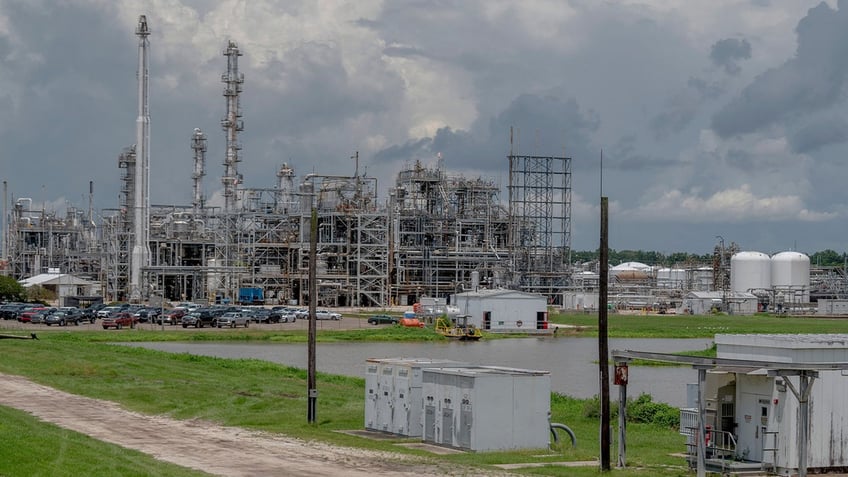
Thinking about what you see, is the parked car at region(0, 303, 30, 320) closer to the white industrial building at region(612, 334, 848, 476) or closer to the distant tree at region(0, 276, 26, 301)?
the distant tree at region(0, 276, 26, 301)

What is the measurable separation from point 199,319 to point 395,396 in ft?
230

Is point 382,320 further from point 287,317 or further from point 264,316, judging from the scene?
point 264,316

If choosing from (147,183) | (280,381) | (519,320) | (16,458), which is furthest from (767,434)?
(147,183)

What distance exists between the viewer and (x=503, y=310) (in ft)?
367

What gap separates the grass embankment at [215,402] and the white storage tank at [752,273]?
124201 mm

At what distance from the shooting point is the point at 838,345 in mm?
29281

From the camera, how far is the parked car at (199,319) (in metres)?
103

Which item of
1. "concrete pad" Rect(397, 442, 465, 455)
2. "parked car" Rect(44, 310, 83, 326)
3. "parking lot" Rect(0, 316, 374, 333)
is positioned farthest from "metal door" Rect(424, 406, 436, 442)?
"parked car" Rect(44, 310, 83, 326)

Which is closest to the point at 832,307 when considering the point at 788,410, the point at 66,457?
the point at 788,410

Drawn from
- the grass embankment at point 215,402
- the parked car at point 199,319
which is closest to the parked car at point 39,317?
the parked car at point 199,319

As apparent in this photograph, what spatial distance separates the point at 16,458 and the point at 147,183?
11215 cm

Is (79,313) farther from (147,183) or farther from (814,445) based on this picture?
(814,445)

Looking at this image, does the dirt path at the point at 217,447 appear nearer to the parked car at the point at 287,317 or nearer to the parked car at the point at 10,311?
the parked car at the point at 10,311

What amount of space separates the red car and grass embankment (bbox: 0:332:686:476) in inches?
1005
